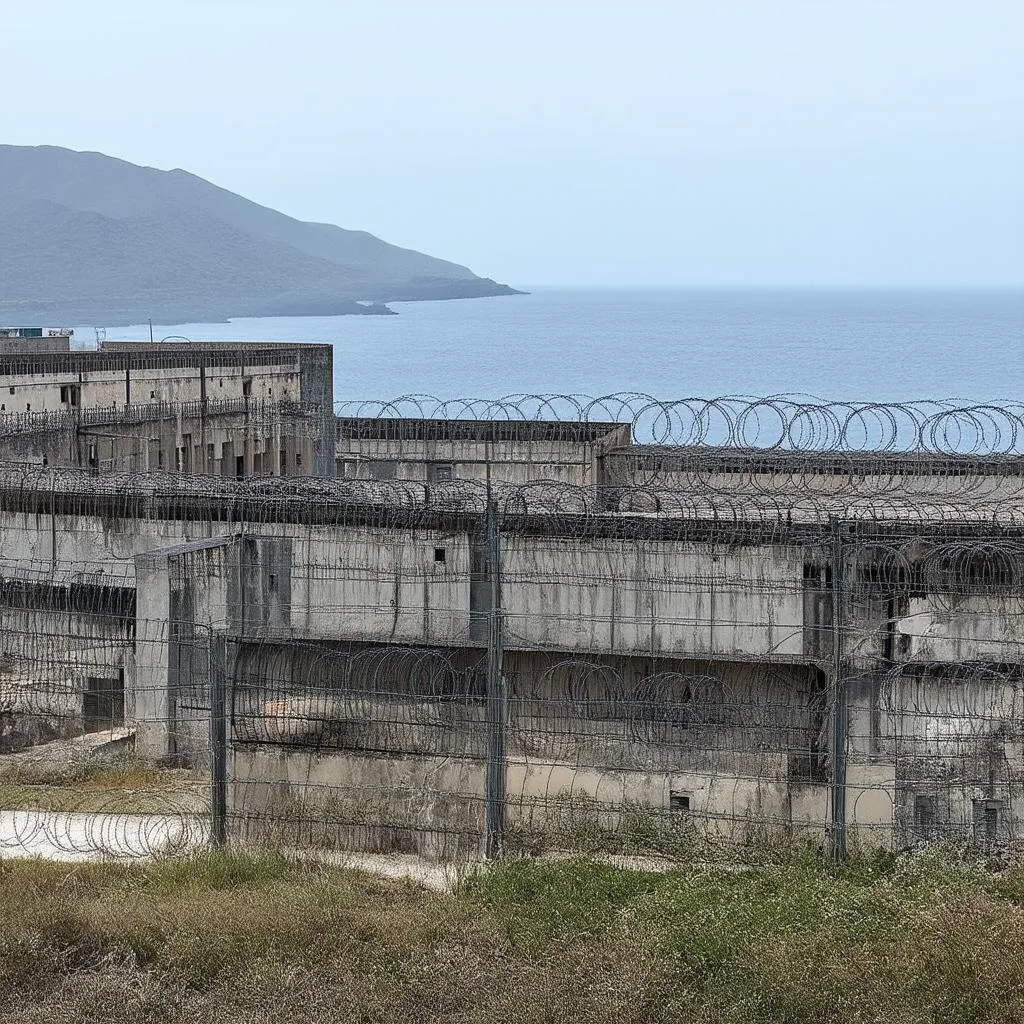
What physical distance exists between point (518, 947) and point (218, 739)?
15.0 feet

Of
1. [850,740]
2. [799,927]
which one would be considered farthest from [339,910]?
[850,740]

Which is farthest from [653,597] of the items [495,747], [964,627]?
[495,747]

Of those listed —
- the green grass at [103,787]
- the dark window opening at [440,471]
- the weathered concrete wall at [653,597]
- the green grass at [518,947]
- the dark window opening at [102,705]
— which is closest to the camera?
the green grass at [518,947]

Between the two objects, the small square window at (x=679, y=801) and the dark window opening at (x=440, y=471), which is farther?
the dark window opening at (x=440, y=471)

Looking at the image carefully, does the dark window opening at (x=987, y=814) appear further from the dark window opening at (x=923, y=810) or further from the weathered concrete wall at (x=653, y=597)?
the weathered concrete wall at (x=653, y=597)

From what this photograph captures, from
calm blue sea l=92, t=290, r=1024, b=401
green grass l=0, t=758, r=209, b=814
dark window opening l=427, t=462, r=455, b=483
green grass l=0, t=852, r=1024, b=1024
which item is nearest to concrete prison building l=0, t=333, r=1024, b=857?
green grass l=0, t=758, r=209, b=814

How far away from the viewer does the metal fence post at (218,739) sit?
54.6ft

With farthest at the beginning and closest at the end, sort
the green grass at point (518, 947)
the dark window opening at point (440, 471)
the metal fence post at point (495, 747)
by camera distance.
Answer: the dark window opening at point (440, 471) < the metal fence post at point (495, 747) < the green grass at point (518, 947)

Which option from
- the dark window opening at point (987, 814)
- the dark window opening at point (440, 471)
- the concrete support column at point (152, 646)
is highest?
the dark window opening at point (440, 471)

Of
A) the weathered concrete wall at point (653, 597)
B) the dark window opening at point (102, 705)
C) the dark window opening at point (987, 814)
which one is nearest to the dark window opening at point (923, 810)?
the dark window opening at point (987, 814)

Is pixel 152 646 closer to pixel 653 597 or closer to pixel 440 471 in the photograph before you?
pixel 653 597

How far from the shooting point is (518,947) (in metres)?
13.6

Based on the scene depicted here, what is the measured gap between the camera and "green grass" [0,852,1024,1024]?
12.4 m

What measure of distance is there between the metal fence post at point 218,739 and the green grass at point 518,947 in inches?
49.0
